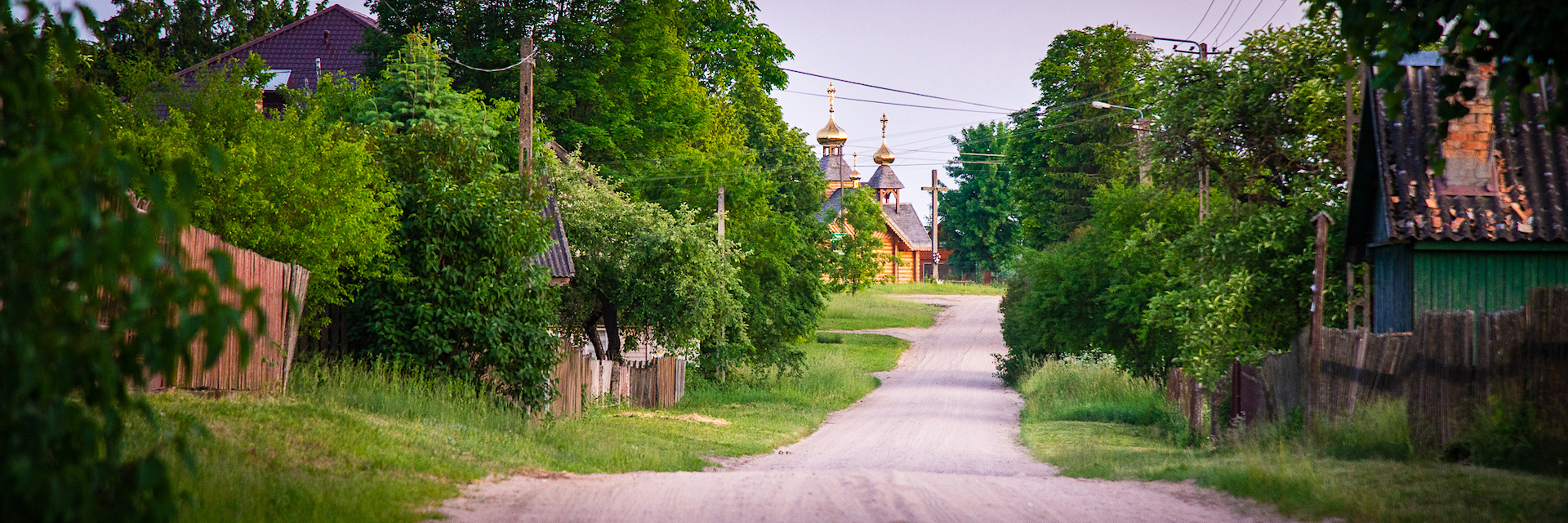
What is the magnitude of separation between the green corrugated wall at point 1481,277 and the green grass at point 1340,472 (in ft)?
8.89

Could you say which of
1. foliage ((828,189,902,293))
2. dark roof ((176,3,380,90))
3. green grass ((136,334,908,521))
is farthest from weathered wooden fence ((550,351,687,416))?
foliage ((828,189,902,293))

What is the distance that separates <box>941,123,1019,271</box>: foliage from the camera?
91481 millimetres

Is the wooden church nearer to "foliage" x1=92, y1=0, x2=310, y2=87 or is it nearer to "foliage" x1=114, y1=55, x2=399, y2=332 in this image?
"foliage" x1=92, y1=0, x2=310, y2=87

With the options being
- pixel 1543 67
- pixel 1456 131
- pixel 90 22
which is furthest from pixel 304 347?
pixel 1456 131

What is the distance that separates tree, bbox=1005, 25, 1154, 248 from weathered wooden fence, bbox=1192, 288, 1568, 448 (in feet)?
109

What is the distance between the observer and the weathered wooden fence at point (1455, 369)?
376 inches

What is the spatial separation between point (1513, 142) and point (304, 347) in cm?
1645

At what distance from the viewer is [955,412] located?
1102 inches

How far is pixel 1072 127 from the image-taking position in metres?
47.6

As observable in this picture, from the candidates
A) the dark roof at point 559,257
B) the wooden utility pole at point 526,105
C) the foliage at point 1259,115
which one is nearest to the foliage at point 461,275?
the wooden utility pole at point 526,105

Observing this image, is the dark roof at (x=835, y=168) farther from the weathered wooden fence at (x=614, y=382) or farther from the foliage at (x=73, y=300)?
the foliage at (x=73, y=300)

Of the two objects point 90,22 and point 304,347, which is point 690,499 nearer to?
point 90,22

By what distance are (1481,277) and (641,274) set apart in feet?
52.8

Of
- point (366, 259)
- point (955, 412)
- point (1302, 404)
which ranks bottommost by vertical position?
point (955, 412)
